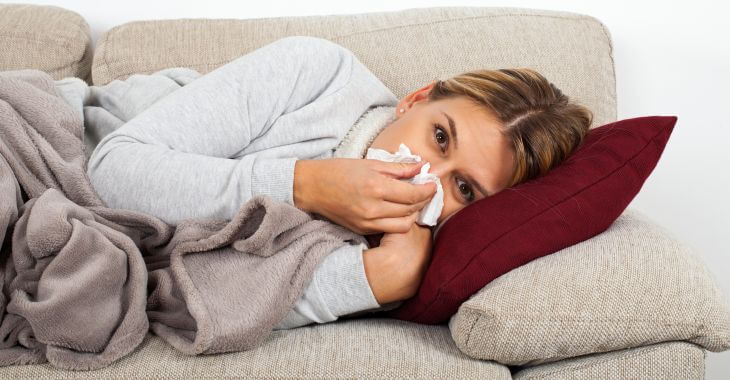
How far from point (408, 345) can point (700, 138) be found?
53.7 inches

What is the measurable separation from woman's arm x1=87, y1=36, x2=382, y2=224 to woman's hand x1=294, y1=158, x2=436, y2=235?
0.11 ft

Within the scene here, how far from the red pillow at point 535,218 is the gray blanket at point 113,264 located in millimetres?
174

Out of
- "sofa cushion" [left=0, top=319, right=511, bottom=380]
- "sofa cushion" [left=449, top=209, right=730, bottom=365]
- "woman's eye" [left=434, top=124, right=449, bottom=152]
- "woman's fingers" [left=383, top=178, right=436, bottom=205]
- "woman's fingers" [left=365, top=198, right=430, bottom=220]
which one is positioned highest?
"woman's eye" [left=434, top=124, right=449, bottom=152]

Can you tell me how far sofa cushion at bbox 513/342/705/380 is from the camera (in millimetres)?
1207

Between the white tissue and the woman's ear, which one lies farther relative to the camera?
the woman's ear

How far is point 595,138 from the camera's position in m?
1.51

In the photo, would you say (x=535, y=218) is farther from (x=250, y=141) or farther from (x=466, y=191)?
(x=250, y=141)

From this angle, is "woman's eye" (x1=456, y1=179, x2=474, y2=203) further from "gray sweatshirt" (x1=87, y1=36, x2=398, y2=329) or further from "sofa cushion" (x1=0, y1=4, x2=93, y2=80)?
"sofa cushion" (x1=0, y1=4, x2=93, y2=80)

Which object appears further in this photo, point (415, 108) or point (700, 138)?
point (700, 138)

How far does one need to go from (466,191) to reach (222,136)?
446 millimetres

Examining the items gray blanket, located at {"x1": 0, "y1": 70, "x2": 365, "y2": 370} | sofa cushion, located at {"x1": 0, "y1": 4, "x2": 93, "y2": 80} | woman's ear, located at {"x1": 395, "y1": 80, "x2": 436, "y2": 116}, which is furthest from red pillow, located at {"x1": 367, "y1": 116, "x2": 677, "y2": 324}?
sofa cushion, located at {"x1": 0, "y1": 4, "x2": 93, "y2": 80}

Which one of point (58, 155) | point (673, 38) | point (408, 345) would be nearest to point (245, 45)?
point (58, 155)

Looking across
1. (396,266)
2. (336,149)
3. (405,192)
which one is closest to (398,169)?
(405,192)

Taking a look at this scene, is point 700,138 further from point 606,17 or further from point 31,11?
point 31,11
